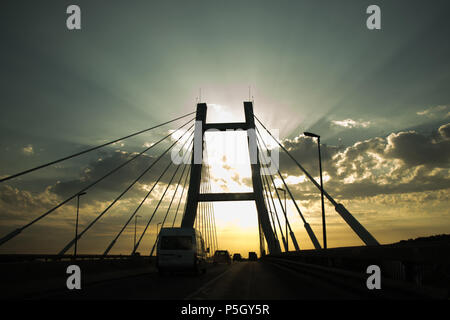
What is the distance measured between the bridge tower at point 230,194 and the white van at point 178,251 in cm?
1416

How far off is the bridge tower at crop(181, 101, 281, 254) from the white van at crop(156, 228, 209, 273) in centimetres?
1416

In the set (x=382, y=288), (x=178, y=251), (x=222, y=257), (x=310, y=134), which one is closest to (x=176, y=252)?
(x=178, y=251)

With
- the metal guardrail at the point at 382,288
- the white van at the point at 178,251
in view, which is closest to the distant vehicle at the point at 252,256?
the white van at the point at 178,251

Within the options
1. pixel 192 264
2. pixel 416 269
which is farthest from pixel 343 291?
pixel 192 264

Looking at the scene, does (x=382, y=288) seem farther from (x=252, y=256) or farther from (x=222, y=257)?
(x=252, y=256)

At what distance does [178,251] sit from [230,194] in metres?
19.3

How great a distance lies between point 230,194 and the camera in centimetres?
4034

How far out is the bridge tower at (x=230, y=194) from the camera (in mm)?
37406

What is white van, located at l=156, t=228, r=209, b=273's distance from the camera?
20922 mm

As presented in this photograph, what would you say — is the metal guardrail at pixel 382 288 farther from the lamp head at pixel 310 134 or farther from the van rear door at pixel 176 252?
the lamp head at pixel 310 134
